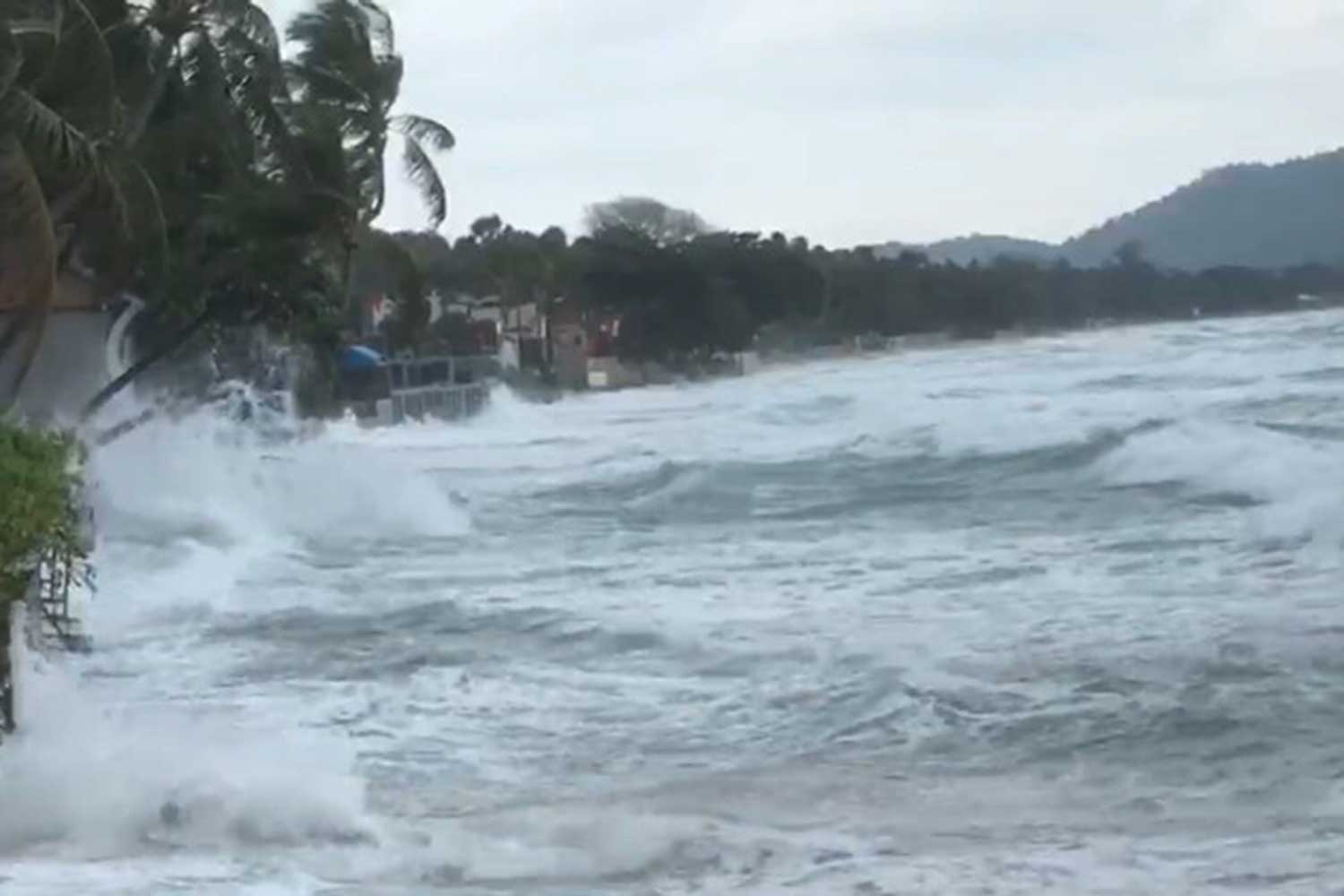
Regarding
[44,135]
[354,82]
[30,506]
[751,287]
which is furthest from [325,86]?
[751,287]

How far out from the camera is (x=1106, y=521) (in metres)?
24.0

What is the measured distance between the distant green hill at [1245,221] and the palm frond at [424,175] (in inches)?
2195

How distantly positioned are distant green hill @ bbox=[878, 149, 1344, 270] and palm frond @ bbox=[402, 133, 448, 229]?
183 ft

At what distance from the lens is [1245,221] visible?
328ft

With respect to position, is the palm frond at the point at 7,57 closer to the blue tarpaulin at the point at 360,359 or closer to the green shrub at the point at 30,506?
the green shrub at the point at 30,506

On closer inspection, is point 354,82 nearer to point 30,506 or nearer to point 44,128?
point 44,128

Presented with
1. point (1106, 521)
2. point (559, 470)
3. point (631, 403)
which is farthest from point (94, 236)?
point (631, 403)

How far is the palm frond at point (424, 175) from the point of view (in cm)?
3406

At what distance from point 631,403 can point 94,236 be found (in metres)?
46.4

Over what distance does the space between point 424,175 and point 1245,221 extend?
70.8 meters

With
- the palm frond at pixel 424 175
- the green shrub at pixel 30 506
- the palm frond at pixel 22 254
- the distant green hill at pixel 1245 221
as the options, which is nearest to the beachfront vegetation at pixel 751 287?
the distant green hill at pixel 1245 221

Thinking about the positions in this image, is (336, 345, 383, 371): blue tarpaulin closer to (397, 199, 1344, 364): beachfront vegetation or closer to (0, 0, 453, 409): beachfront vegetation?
(397, 199, 1344, 364): beachfront vegetation

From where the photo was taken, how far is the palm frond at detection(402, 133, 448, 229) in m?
34.1

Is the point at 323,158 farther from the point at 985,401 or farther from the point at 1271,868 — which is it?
the point at 1271,868
